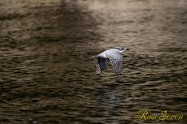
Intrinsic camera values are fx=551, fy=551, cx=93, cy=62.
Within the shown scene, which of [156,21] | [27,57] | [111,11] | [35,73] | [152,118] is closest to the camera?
[152,118]

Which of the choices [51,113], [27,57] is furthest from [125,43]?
[51,113]

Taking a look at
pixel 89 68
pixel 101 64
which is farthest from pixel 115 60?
pixel 89 68

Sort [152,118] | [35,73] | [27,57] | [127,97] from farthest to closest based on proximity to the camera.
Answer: [27,57] < [35,73] < [127,97] < [152,118]

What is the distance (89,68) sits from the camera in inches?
1092

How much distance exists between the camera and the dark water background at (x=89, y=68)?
1959cm

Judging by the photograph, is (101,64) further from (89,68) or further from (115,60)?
(89,68)

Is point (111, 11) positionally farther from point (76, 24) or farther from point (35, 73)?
point (35, 73)

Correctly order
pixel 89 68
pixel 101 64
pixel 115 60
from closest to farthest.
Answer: pixel 115 60, pixel 101 64, pixel 89 68

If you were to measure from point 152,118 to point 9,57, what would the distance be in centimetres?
1665

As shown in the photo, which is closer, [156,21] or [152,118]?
[152,118]

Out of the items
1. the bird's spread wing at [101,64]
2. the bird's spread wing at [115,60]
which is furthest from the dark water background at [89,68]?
the bird's spread wing at [115,60]

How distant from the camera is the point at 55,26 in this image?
A: 49.4 metres

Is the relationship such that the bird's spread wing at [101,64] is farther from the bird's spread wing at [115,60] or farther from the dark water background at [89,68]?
the bird's spread wing at [115,60]

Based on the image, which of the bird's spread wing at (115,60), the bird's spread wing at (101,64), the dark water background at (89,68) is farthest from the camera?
the bird's spread wing at (101,64)
